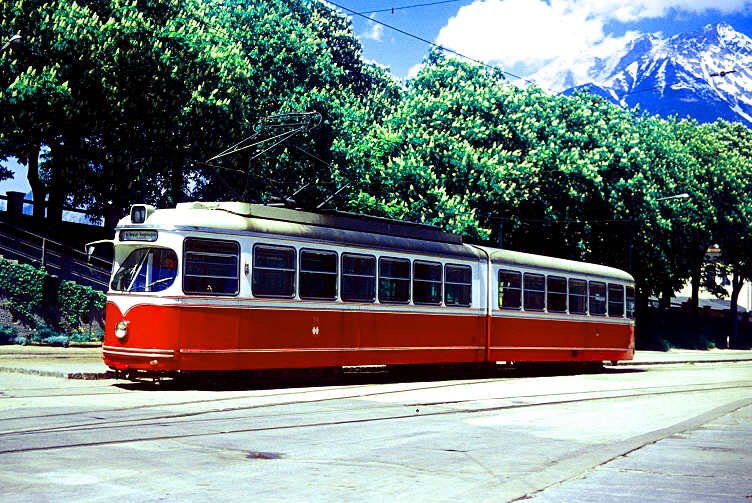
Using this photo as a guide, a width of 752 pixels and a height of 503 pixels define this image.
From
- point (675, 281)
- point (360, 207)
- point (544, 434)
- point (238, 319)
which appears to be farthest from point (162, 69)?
point (675, 281)

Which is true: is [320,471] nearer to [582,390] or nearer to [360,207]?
[582,390]

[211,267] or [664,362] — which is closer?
[211,267]

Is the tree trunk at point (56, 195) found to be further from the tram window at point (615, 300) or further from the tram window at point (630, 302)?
the tram window at point (630, 302)

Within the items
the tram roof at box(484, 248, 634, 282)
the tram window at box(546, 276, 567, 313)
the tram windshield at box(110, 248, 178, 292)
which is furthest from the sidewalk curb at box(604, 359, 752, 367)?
the tram windshield at box(110, 248, 178, 292)

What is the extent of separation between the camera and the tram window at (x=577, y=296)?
24781mm

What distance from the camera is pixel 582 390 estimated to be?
19453mm

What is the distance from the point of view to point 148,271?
627 inches

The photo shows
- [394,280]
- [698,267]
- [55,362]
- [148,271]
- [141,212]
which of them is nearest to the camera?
[148,271]

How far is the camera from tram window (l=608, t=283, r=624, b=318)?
26.6 meters

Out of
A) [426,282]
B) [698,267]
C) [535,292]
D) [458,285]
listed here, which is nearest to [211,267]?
[426,282]

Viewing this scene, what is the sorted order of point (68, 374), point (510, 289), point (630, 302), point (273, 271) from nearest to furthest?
point (68, 374)
point (273, 271)
point (510, 289)
point (630, 302)

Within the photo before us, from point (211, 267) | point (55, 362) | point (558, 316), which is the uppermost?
point (211, 267)

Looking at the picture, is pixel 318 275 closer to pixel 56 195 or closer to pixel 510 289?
pixel 510 289

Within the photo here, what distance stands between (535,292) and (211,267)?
10.1 m
